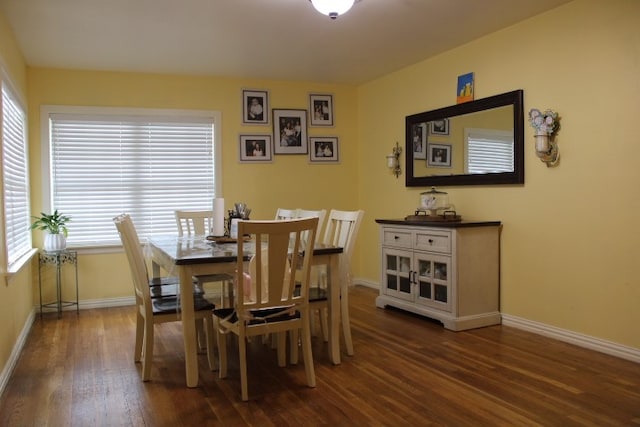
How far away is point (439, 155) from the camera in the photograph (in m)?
4.70

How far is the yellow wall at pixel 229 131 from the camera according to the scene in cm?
484

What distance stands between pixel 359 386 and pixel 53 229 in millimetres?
3246

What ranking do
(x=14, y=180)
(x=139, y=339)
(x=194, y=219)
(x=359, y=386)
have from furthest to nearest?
(x=194, y=219), (x=14, y=180), (x=139, y=339), (x=359, y=386)

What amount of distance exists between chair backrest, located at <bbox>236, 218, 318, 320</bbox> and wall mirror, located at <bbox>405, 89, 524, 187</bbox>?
6.70 ft

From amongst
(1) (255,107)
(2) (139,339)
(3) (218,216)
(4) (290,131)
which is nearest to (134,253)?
(2) (139,339)

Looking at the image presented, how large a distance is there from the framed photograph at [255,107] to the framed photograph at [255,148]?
0.16 metres

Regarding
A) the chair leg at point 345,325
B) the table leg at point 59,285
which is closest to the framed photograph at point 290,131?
the table leg at point 59,285

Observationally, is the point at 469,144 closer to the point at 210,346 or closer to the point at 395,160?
the point at 395,160

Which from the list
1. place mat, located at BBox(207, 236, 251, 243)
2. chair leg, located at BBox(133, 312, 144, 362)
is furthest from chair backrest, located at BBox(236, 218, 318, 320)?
chair leg, located at BBox(133, 312, 144, 362)

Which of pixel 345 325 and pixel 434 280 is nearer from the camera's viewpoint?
pixel 345 325

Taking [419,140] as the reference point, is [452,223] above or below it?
below

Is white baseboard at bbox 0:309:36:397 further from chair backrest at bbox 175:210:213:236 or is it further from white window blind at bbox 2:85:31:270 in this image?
chair backrest at bbox 175:210:213:236

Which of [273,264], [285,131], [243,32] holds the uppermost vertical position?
[243,32]

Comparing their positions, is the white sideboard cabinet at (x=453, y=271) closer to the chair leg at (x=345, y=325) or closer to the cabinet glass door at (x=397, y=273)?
the cabinet glass door at (x=397, y=273)
